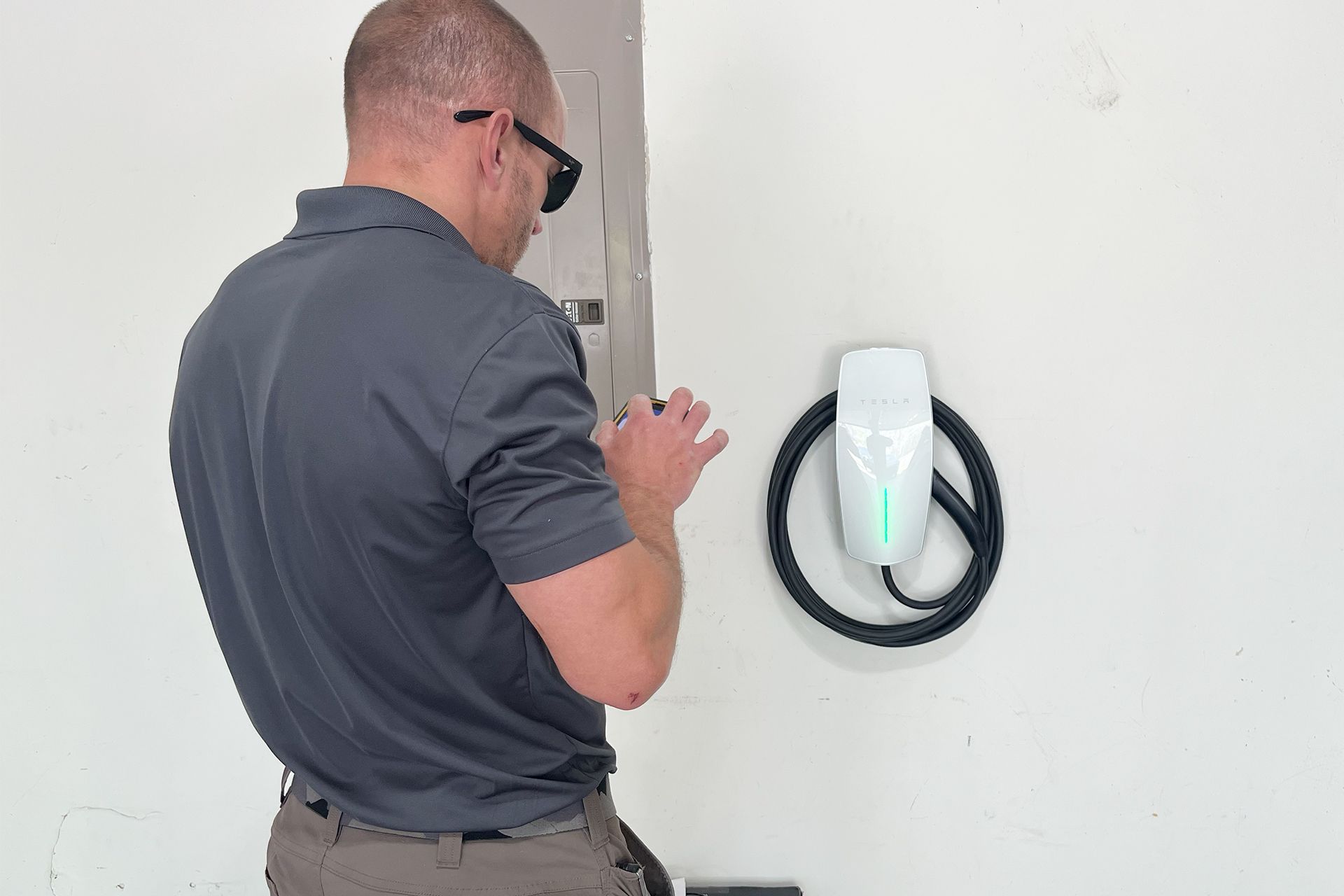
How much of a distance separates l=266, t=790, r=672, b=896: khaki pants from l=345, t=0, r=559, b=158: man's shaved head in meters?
0.65

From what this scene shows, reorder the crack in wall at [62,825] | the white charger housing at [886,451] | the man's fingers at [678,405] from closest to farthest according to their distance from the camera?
1. the man's fingers at [678,405]
2. the white charger housing at [886,451]
3. the crack in wall at [62,825]

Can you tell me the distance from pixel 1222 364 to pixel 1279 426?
12 centimetres

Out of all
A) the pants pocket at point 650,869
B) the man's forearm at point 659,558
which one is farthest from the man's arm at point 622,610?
the pants pocket at point 650,869

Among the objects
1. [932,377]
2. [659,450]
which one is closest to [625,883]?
[659,450]

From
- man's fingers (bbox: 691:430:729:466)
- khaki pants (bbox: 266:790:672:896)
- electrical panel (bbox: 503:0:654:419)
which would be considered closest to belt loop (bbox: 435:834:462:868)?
khaki pants (bbox: 266:790:672:896)

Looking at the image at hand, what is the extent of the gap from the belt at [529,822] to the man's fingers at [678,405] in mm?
398

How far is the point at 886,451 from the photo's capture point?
3.94 feet

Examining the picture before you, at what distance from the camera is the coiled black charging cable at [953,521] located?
123cm

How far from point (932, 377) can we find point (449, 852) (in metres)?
0.88

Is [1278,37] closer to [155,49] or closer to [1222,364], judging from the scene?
[1222,364]

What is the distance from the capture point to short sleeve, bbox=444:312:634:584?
0.66 metres

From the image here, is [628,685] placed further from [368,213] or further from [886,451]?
[886,451]

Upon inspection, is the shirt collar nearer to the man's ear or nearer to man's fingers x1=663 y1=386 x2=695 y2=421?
the man's ear

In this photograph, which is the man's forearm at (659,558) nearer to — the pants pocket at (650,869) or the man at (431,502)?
the man at (431,502)
